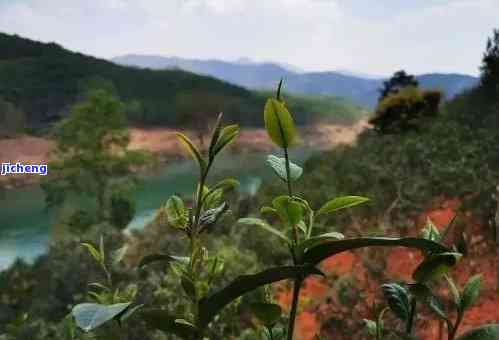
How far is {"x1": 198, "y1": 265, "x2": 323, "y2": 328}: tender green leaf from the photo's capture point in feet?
1.15

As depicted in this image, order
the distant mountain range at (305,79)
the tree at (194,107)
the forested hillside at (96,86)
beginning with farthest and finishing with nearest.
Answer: the distant mountain range at (305,79) < the forested hillside at (96,86) < the tree at (194,107)

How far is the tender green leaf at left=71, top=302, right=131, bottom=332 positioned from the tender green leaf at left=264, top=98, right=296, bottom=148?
0.15 meters

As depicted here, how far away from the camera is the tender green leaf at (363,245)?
1.11ft

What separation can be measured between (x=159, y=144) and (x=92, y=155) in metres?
11.2

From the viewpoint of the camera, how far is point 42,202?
51.2 ft

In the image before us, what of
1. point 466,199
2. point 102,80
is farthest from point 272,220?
point 102,80

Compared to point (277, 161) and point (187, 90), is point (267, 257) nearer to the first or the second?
point (277, 161)

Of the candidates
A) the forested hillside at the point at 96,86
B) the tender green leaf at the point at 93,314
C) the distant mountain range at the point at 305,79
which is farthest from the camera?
the distant mountain range at the point at 305,79

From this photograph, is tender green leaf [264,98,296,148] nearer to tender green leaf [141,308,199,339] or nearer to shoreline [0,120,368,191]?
tender green leaf [141,308,199,339]

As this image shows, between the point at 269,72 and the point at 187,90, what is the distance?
8524 cm

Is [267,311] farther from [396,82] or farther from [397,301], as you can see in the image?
[396,82]
